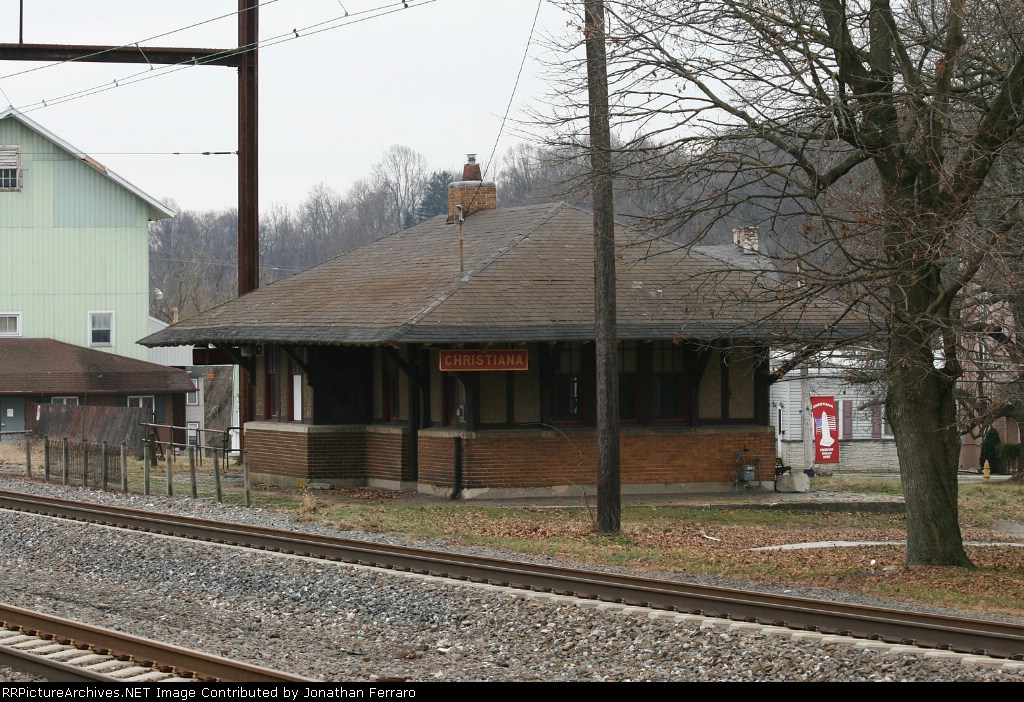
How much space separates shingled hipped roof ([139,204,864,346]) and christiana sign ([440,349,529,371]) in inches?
19.8

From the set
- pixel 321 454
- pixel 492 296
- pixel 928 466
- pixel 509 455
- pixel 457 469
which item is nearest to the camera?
pixel 928 466

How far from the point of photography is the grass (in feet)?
46.0

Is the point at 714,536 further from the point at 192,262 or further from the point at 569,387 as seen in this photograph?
the point at 192,262

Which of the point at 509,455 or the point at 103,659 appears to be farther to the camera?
the point at 509,455

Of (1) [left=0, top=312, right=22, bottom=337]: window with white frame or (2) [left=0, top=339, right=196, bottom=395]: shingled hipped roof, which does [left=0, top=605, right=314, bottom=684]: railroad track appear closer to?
(2) [left=0, top=339, right=196, bottom=395]: shingled hipped roof

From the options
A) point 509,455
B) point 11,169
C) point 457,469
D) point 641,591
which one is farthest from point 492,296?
point 11,169

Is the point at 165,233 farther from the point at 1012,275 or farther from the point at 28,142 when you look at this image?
the point at 1012,275

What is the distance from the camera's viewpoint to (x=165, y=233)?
121m

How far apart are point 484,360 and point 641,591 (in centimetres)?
1062

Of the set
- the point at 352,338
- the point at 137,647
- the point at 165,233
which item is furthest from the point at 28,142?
the point at 165,233

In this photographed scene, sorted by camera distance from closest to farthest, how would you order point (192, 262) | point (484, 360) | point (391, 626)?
point (391, 626), point (484, 360), point (192, 262)

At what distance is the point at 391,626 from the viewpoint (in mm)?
11359

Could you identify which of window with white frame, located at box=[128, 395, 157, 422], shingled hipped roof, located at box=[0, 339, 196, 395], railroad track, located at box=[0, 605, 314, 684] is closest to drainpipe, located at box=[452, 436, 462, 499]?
railroad track, located at box=[0, 605, 314, 684]
